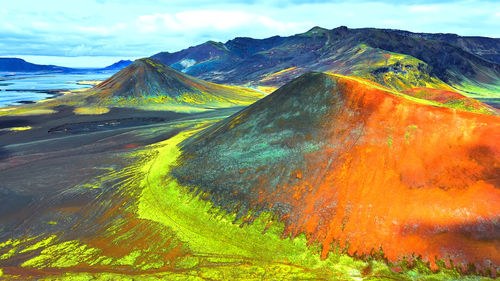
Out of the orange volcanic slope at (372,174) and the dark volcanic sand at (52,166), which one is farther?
the dark volcanic sand at (52,166)

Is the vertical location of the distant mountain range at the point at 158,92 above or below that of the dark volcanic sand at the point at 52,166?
above

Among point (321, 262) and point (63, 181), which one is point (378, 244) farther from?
point (63, 181)

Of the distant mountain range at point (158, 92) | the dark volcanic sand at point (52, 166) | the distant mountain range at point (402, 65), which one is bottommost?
the dark volcanic sand at point (52, 166)

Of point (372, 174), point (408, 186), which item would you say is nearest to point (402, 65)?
point (372, 174)

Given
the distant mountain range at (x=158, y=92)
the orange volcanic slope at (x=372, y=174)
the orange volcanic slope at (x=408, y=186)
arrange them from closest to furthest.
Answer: the orange volcanic slope at (x=408, y=186) < the orange volcanic slope at (x=372, y=174) < the distant mountain range at (x=158, y=92)

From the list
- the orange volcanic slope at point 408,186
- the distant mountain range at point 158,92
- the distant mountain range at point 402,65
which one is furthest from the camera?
the distant mountain range at point 402,65

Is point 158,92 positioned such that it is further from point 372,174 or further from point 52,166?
point 372,174

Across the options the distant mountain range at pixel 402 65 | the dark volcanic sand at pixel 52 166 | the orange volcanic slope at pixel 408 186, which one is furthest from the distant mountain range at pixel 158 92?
the orange volcanic slope at pixel 408 186

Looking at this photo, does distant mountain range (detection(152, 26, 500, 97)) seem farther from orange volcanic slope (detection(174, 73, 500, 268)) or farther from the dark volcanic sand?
orange volcanic slope (detection(174, 73, 500, 268))

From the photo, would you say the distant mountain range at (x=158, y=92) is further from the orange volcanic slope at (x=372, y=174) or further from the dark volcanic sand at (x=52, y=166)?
the orange volcanic slope at (x=372, y=174)
